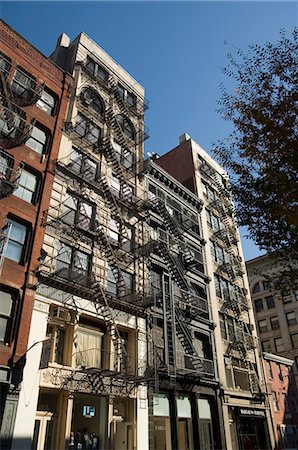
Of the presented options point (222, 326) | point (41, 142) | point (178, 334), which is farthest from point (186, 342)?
point (41, 142)

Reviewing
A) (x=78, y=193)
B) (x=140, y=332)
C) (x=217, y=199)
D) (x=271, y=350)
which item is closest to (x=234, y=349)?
(x=140, y=332)

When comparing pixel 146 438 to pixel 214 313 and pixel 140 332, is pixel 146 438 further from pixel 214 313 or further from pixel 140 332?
pixel 214 313

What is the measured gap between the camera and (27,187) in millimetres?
21453

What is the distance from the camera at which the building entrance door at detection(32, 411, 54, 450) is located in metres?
16.7

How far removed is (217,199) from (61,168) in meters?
22.6

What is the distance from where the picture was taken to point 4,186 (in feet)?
64.0

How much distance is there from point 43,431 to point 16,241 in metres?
9.11

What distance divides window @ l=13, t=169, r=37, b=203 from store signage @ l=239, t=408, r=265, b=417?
2276 cm

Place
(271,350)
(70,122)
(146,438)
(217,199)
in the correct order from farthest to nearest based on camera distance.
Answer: (271,350)
(217,199)
(70,122)
(146,438)

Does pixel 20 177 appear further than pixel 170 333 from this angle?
No

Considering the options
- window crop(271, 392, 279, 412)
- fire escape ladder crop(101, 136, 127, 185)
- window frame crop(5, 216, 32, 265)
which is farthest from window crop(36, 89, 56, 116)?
window crop(271, 392, 279, 412)

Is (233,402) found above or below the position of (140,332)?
below

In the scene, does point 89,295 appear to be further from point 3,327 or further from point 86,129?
point 86,129

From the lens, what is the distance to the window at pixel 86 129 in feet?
88.8
